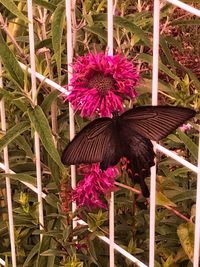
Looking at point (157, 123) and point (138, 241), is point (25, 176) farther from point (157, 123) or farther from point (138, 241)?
point (157, 123)

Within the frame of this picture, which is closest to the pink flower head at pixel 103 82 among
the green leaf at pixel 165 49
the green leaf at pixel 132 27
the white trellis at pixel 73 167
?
the white trellis at pixel 73 167

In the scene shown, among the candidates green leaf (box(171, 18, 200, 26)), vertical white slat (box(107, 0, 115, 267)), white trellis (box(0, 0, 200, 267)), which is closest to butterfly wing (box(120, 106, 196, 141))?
white trellis (box(0, 0, 200, 267))

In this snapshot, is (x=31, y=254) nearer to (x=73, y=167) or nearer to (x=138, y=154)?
(x=73, y=167)

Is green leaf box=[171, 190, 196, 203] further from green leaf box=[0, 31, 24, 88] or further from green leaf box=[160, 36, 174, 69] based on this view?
green leaf box=[0, 31, 24, 88]

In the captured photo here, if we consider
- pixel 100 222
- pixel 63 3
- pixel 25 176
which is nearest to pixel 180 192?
pixel 100 222

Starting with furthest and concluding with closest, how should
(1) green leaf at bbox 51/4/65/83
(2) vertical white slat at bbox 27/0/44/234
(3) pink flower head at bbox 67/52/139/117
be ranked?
(2) vertical white slat at bbox 27/0/44/234, (1) green leaf at bbox 51/4/65/83, (3) pink flower head at bbox 67/52/139/117

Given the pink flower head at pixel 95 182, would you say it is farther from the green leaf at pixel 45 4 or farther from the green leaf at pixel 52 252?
the green leaf at pixel 45 4

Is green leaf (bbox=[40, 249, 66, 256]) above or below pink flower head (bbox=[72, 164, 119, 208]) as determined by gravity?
below

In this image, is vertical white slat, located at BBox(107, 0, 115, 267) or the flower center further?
vertical white slat, located at BBox(107, 0, 115, 267)

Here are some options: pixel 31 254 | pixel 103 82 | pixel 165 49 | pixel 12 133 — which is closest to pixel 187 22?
pixel 165 49
